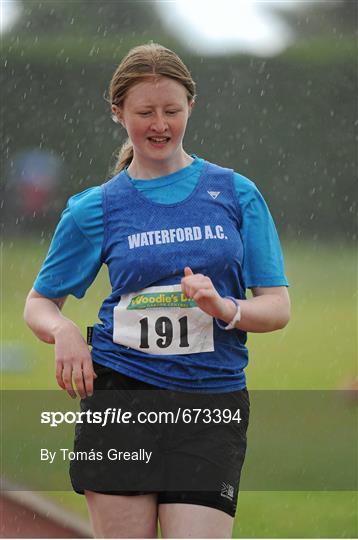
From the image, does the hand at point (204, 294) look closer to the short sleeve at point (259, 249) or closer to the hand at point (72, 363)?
the short sleeve at point (259, 249)

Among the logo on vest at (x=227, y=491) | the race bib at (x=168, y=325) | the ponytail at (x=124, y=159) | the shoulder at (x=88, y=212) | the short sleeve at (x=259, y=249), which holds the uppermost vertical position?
the ponytail at (x=124, y=159)

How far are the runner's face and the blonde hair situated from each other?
17 mm

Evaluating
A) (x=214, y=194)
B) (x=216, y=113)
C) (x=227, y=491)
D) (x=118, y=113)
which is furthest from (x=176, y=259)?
(x=216, y=113)

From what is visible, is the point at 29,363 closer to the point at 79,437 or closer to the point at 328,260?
the point at 79,437

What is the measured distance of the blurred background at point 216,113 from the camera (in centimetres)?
2262

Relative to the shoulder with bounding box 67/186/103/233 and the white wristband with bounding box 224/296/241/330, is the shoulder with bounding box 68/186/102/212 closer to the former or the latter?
the shoulder with bounding box 67/186/103/233

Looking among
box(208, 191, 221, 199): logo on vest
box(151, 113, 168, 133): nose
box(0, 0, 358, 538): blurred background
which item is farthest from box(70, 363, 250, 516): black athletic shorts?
box(0, 0, 358, 538): blurred background

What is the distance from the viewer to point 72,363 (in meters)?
2.60

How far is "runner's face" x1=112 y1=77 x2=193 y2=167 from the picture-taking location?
2.61m

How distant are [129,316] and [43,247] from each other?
1950 centimetres

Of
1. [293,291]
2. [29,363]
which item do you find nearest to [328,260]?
[293,291]

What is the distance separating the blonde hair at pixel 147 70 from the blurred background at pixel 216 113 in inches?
699

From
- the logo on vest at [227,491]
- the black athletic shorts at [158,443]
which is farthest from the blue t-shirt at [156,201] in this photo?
the logo on vest at [227,491]

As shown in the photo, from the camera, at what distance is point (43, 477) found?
259 inches
